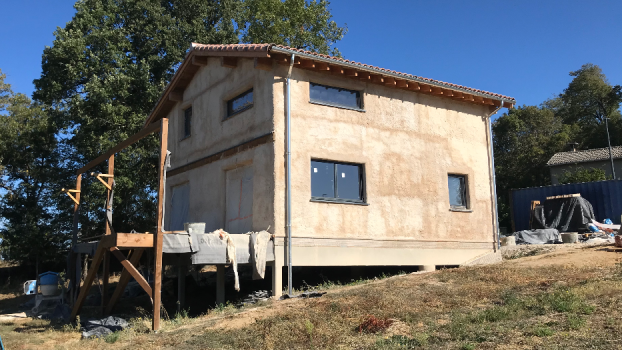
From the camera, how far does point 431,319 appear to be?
8812 millimetres

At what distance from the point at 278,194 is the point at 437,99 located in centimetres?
680

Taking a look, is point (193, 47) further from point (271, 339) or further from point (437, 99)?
point (271, 339)

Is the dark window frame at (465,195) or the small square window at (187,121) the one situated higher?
the small square window at (187,121)

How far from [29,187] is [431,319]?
76.3 feet

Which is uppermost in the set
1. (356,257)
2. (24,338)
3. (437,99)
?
(437,99)

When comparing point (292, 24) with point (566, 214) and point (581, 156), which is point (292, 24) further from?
point (581, 156)

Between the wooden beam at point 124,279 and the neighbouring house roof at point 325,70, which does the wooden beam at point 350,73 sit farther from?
the wooden beam at point 124,279

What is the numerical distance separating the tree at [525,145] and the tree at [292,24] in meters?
18.3

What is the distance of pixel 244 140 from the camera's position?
14938 mm

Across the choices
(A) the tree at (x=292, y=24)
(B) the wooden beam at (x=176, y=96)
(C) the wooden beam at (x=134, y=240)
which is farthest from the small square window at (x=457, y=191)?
(A) the tree at (x=292, y=24)

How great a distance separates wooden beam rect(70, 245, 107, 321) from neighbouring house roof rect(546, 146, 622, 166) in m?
34.8

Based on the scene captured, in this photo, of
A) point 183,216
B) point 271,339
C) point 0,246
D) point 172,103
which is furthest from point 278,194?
point 0,246

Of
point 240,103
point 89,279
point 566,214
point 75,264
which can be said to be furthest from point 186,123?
point 566,214

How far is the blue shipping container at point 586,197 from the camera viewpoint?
23406 mm
